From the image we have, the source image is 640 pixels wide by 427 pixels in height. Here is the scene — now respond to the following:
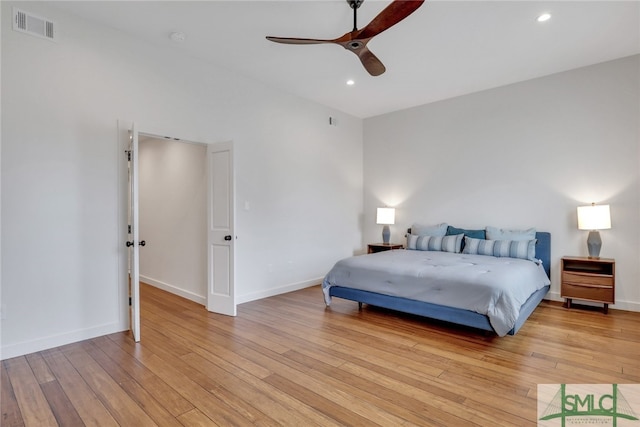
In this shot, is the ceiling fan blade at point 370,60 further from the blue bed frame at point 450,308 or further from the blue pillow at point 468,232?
the blue pillow at point 468,232

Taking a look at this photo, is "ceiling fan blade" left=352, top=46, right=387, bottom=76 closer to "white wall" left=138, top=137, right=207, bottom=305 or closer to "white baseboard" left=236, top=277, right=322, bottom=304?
"white wall" left=138, top=137, right=207, bottom=305

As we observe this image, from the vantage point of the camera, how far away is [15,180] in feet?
9.14

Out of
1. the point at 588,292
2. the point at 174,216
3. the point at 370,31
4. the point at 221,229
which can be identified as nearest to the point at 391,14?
the point at 370,31

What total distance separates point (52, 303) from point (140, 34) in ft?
9.12

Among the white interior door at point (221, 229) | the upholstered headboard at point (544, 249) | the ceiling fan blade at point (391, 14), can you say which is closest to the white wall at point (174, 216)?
the white interior door at point (221, 229)

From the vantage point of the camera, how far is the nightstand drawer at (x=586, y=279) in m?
3.83

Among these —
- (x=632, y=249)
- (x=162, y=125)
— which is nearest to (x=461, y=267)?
(x=632, y=249)

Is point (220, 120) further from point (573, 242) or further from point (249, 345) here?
point (573, 242)

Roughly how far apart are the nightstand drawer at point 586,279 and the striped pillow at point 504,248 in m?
0.39

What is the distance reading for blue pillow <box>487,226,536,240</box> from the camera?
443cm

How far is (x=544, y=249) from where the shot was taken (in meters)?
4.48

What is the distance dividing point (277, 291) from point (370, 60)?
3.38 metres

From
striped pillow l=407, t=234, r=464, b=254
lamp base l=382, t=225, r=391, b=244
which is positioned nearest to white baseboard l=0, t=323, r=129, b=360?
striped pillow l=407, t=234, r=464, b=254

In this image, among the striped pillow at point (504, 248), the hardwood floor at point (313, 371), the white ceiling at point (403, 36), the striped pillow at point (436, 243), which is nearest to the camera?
the hardwood floor at point (313, 371)
